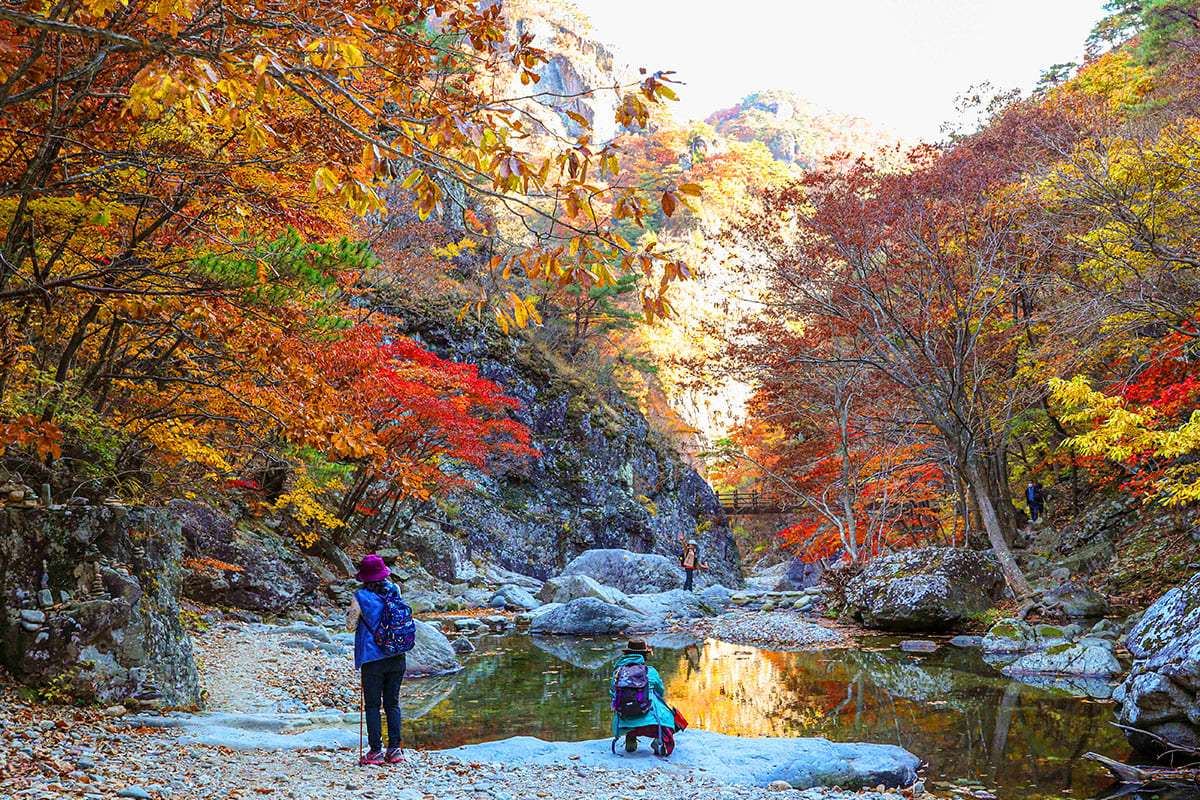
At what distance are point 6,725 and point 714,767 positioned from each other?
444 centimetres

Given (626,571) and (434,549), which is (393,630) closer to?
(434,549)

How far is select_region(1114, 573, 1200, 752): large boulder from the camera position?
559 centimetres

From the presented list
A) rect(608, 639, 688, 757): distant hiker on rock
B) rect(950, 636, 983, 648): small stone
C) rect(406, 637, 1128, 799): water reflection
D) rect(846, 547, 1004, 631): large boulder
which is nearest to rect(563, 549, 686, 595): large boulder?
rect(846, 547, 1004, 631): large boulder

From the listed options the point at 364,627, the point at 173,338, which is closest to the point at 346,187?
the point at 364,627

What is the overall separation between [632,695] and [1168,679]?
13.5 ft

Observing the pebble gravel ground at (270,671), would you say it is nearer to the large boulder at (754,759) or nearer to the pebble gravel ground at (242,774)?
the pebble gravel ground at (242,774)

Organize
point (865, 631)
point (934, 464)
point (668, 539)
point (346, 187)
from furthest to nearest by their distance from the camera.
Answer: point (668, 539), point (934, 464), point (865, 631), point (346, 187)

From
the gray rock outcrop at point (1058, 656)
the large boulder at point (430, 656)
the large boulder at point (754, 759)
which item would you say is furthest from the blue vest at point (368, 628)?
the gray rock outcrop at point (1058, 656)

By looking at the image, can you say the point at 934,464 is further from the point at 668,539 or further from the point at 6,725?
the point at 6,725

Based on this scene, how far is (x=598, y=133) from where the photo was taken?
63156 mm

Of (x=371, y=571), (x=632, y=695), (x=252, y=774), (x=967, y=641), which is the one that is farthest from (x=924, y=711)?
(x=252, y=774)

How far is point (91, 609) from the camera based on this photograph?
5.30 meters

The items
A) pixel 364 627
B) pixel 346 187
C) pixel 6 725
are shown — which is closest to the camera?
pixel 346 187

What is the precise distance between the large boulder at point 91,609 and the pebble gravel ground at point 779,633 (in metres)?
9.41
